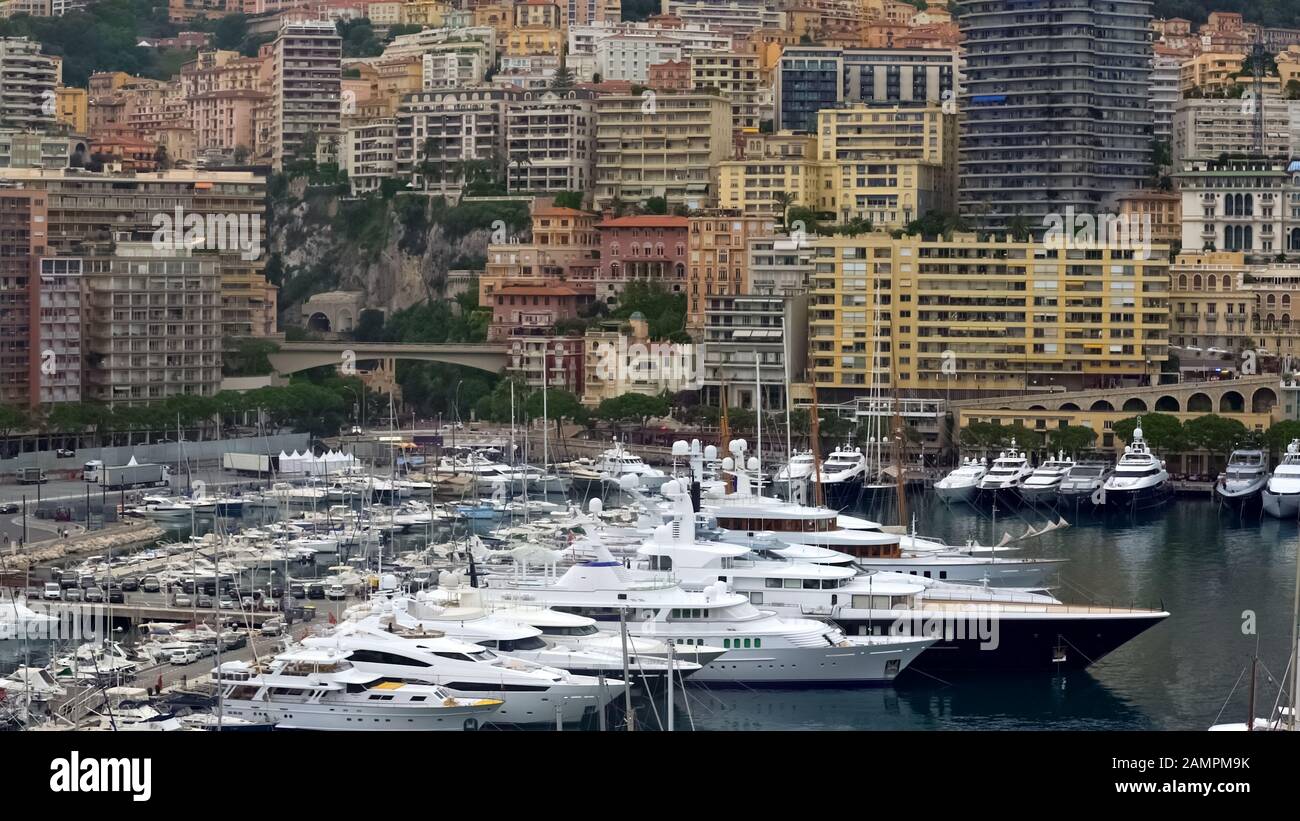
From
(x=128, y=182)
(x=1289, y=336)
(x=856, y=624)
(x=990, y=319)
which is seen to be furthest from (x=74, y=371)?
(x=856, y=624)

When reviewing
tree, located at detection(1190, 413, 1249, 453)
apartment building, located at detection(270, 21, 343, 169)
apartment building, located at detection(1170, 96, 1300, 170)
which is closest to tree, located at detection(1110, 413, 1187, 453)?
tree, located at detection(1190, 413, 1249, 453)

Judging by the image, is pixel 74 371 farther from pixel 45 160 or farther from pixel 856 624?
pixel 856 624

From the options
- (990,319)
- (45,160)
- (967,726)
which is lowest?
(967,726)

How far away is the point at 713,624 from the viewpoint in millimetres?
18203

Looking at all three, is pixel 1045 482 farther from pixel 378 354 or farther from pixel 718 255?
pixel 378 354

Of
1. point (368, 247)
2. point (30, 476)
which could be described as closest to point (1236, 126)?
point (368, 247)

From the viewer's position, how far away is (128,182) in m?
50.3

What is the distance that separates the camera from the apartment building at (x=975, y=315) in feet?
140

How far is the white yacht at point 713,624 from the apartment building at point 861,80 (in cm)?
3634

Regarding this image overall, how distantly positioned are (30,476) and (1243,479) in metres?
19.3

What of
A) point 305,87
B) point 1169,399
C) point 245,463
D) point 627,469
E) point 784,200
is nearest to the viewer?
point 627,469

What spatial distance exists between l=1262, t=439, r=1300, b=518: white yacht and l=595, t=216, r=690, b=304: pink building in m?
16.1

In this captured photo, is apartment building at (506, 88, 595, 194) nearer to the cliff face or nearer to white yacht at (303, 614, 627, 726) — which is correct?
the cliff face
